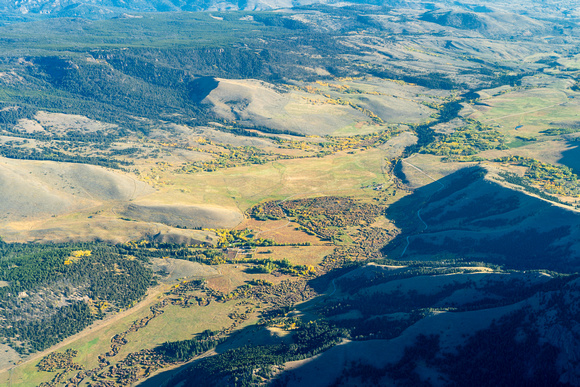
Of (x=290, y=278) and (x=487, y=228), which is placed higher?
(x=487, y=228)

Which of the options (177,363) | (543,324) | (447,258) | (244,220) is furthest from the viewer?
(244,220)

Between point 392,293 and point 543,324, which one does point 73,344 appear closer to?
point 392,293

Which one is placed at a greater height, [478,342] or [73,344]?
[478,342]

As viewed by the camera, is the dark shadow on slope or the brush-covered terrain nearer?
the brush-covered terrain

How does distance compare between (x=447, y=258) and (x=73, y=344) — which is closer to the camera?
(x=73, y=344)

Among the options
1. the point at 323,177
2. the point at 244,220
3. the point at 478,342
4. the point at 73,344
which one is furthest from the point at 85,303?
the point at 323,177

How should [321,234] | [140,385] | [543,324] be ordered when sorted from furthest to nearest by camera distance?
[321,234], [140,385], [543,324]

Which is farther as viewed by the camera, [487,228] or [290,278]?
[487,228]

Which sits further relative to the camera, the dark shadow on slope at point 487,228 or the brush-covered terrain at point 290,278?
the dark shadow on slope at point 487,228
